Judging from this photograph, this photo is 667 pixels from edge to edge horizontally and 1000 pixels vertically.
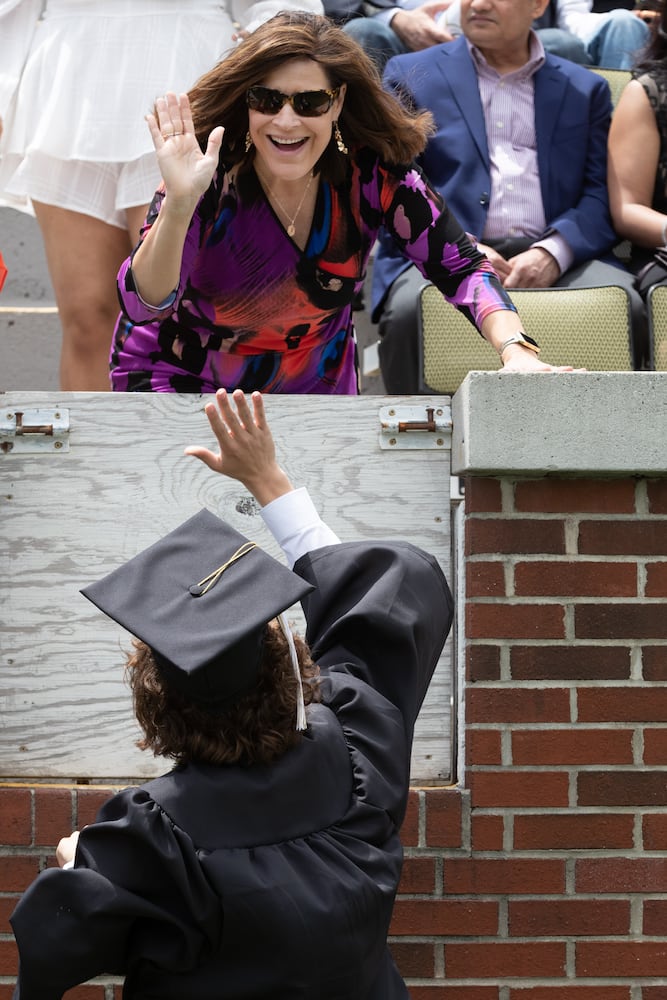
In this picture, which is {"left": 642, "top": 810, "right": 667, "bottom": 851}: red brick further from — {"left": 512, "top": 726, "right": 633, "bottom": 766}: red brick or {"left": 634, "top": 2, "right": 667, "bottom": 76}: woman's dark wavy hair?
{"left": 634, "top": 2, "right": 667, "bottom": 76}: woman's dark wavy hair

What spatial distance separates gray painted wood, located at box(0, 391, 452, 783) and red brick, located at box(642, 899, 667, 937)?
24.5 inches

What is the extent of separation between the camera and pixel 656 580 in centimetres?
343

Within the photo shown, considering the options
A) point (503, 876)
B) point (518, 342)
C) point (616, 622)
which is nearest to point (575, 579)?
point (616, 622)

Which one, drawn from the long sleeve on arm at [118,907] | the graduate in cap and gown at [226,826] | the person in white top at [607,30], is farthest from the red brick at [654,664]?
the person in white top at [607,30]

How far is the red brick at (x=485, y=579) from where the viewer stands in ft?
11.2

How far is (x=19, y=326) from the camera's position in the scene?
5.48 meters

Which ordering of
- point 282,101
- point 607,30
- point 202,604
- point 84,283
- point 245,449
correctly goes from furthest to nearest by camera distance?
point 607,30
point 84,283
point 282,101
point 245,449
point 202,604

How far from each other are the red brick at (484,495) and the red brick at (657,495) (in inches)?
13.9

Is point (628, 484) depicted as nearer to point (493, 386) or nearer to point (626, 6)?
point (493, 386)

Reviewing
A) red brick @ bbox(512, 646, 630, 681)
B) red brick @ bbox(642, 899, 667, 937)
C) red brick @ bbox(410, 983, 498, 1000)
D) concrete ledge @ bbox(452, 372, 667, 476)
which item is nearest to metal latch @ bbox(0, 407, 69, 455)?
concrete ledge @ bbox(452, 372, 667, 476)

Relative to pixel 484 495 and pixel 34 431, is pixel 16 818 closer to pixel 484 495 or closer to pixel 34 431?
pixel 34 431

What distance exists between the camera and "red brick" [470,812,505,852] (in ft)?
11.1

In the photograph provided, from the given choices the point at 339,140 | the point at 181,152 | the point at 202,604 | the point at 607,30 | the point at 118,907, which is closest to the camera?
the point at 118,907

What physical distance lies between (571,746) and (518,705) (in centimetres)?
16
